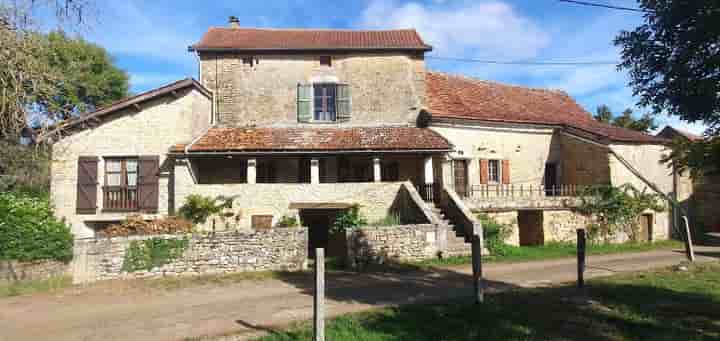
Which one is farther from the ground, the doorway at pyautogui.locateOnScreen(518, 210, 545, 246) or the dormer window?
the dormer window

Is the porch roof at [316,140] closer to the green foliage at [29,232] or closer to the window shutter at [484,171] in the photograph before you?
the window shutter at [484,171]

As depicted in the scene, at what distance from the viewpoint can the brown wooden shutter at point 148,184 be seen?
548 inches

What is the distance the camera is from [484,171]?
666 inches

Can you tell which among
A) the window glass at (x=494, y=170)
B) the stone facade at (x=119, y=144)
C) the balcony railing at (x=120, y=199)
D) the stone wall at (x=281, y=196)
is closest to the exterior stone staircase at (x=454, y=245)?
the stone wall at (x=281, y=196)

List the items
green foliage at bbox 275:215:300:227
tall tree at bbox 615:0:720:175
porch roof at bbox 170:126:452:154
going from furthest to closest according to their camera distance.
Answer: porch roof at bbox 170:126:452:154
green foliage at bbox 275:215:300:227
tall tree at bbox 615:0:720:175

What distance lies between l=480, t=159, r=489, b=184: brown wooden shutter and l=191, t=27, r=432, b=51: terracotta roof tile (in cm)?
571

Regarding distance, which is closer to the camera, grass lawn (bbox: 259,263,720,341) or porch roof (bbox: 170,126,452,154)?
grass lawn (bbox: 259,263,720,341)

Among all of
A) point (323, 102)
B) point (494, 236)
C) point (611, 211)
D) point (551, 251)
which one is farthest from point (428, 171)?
point (611, 211)

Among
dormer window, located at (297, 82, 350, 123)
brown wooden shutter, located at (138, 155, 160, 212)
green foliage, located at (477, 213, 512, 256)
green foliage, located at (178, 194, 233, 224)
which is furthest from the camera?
dormer window, located at (297, 82, 350, 123)

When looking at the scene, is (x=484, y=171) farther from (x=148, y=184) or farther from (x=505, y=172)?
(x=148, y=184)

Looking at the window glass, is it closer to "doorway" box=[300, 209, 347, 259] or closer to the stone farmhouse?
the stone farmhouse

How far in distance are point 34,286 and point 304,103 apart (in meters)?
10.9

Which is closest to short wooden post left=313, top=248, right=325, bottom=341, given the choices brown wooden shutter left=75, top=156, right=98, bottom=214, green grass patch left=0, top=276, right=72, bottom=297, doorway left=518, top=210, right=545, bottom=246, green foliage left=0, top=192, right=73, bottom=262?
green grass patch left=0, top=276, right=72, bottom=297

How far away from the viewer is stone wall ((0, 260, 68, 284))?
10344 millimetres
